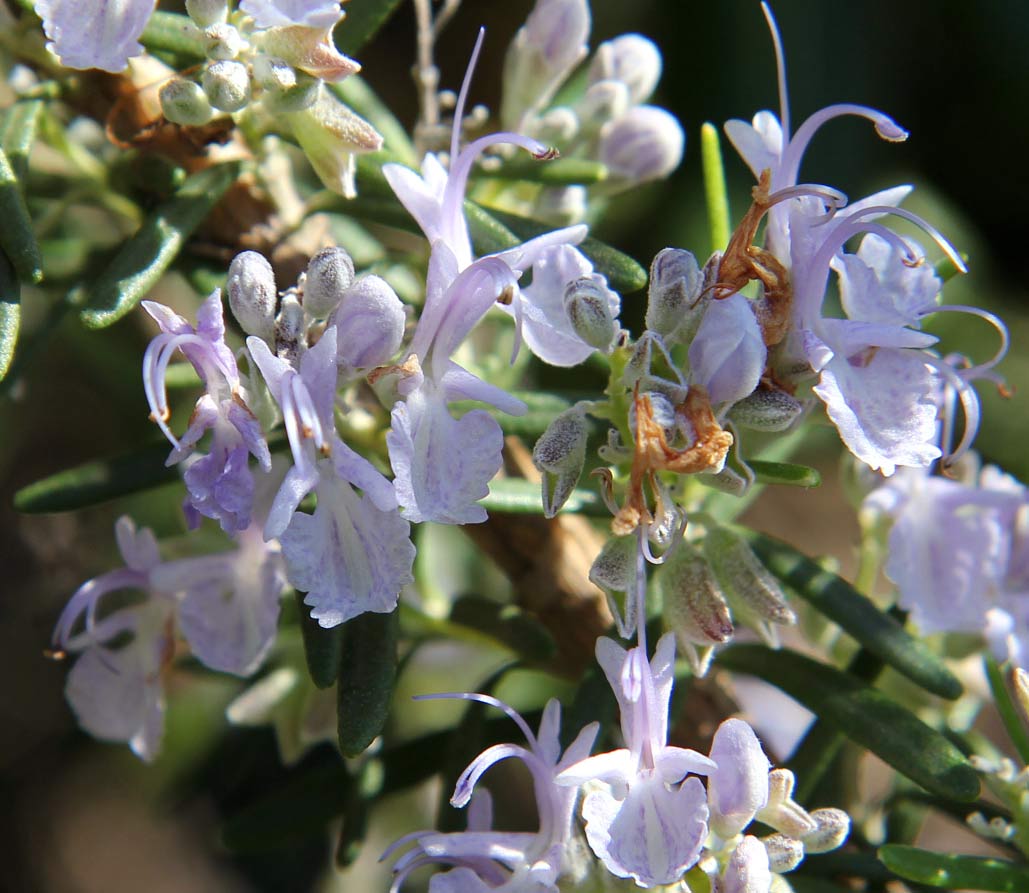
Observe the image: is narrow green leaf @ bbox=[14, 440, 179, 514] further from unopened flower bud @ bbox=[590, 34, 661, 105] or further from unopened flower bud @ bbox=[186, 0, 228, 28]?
unopened flower bud @ bbox=[590, 34, 661, 105]

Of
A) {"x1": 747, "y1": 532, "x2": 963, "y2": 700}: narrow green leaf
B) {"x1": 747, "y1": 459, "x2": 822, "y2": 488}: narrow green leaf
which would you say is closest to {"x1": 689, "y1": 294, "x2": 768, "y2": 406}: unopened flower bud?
{"x1": 747, "y1": 459, "x2": 822, "y2": 488}: narrow green leaf

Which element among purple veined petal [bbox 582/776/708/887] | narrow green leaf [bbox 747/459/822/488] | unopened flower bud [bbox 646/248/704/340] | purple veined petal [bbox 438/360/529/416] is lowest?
purple veined petal [bbox 582/776/708/887]

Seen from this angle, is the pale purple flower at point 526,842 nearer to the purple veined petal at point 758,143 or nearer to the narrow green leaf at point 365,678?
the narrow green leaf at point 365,678

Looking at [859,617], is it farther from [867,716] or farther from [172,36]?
[172,36]

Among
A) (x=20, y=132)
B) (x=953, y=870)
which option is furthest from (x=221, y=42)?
(x=953, y=870)

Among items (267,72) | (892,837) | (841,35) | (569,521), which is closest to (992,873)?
(892,837)

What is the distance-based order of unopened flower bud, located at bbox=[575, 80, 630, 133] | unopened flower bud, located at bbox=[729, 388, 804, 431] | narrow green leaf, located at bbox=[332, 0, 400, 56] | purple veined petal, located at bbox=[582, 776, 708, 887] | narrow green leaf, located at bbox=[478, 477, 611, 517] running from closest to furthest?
1. purple veined petal, located at bbox=[582, 776, 708, 887]
2. unopened flower bud, located at bbox=[729, 388, 804, 431]
3. narrow green leaf, located at bbox=[478, 477, 611, 517]
4. narrow green leaf, located at bbox=[332, 0, 400, 56]
5. unopened flower bud, located at bbox=[575, 80, 630, 133]

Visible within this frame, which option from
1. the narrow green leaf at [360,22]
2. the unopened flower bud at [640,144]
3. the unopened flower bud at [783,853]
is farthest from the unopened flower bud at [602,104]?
the unopened flower bud at [783,853]

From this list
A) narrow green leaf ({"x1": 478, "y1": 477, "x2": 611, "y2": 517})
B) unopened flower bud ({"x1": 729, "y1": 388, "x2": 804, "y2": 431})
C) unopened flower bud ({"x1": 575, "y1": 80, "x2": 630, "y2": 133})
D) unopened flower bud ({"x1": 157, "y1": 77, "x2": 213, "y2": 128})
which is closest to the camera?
unopened flower bud ({"x1": 729, "y1": 388, "x2": 804, "y2": 431})
